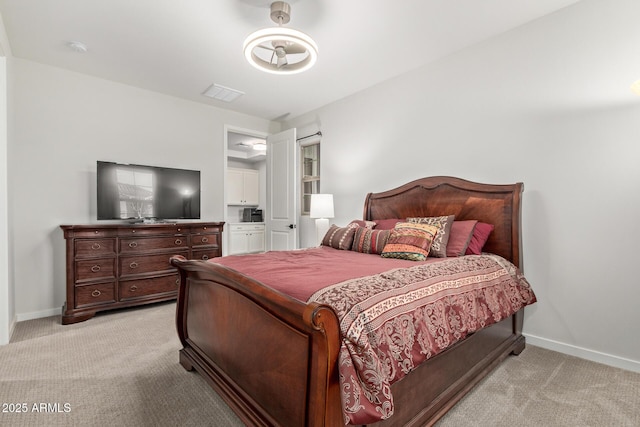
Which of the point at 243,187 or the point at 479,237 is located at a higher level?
the point at 243,187

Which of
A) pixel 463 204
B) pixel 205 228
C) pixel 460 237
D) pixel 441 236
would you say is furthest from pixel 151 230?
pixel 463 204

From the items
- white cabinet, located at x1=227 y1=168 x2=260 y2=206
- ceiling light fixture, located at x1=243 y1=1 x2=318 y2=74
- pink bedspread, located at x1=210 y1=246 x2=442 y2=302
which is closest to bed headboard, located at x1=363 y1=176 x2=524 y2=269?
pink bedspread, located at x1=210 y1=246 x2=442 y2=302

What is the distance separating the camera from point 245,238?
6.86m

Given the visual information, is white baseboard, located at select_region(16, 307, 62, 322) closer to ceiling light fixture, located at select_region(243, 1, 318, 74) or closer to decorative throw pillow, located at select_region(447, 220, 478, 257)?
ceiling light fixture, located at select_region(243, 1, 318, 74)

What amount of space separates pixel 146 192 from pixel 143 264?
863mm

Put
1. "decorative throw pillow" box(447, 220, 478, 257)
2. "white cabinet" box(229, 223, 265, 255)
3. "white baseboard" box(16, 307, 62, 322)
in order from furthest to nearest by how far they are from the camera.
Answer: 1. "white cabinet" box(229, 223, 265, 255)
2. "white baseboard" box(16, 307, 62, 322)
3. "decorative throw pillow" box(447, 220, 478, 257)

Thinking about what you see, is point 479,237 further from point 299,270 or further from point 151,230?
point 151,230

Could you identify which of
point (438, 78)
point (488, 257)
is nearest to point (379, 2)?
point (438, 78)

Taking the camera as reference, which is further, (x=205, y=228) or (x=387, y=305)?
(x=205, y=228)

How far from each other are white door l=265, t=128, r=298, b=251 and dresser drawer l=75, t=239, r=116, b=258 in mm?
2190

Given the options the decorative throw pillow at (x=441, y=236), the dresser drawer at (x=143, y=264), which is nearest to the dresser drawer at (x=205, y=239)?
the dresser drawer at (x=143, y=264)

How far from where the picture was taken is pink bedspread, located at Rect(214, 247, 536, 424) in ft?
3.34

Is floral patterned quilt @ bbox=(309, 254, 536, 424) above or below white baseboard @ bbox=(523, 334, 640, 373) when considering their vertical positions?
above

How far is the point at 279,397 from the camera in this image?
1262 millimetres
